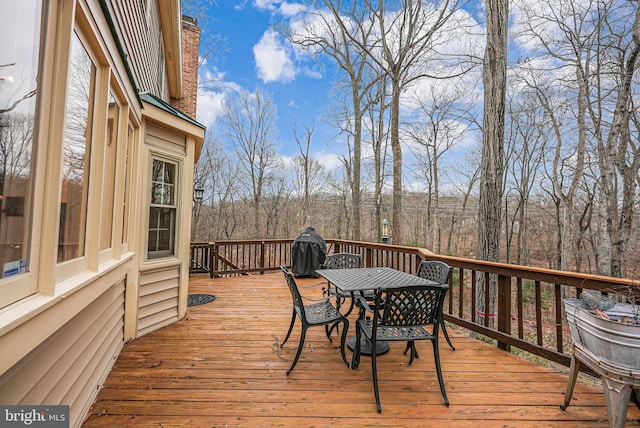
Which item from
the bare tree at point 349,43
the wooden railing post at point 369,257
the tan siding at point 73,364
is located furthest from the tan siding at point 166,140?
the bare tree at point 349,43

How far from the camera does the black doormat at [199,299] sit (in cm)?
486

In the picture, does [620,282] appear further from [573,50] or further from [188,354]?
[573,50]

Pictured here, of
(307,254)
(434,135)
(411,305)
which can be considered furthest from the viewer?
(434,135)

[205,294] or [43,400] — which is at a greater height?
[43,400]

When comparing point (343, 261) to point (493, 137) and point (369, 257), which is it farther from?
point (493, 137)

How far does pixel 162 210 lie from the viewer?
3715mm

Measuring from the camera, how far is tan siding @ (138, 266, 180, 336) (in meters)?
3.42

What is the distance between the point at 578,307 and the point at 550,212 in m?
14.9

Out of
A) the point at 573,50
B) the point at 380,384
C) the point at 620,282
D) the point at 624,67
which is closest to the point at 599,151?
the point at 624,67

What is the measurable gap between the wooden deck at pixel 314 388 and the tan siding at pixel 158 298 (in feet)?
0.66

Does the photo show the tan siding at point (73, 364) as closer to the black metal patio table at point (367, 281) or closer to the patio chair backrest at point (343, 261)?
the black metal patio table at point (367, 281)

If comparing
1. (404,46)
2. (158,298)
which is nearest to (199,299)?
(158,298)

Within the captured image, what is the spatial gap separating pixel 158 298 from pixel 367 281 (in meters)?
2.59

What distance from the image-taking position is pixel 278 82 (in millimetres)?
15695
